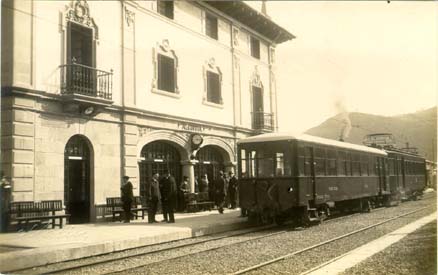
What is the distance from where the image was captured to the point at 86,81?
14.1m

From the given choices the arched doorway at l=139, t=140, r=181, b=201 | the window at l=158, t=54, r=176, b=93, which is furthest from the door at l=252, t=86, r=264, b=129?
the window at l=158, t=54, r=176, b=93

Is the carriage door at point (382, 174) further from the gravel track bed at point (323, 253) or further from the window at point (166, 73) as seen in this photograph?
the window at point (166, 73)

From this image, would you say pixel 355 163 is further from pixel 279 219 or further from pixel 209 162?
pixel 209 162

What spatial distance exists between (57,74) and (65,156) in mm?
2354

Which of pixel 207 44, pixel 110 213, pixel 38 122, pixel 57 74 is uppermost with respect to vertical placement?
pixel 207 44

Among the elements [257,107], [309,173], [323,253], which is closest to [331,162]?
[309,173]

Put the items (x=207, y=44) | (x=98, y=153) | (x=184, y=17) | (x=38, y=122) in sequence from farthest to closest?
1. (x=207, y=44)
2. (x=184, y=17)
3. (x=98, y=153)
4. (x=38, y=122)

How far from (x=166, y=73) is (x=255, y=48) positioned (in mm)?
7849

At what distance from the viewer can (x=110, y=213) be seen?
14.8 m

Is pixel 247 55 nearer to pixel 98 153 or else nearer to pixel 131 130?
pixel 131 130

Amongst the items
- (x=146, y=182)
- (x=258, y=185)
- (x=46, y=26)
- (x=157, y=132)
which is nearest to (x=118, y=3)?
(x=46, y=26)

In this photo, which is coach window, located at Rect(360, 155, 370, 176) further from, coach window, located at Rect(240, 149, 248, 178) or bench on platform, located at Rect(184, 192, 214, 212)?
bench on platform, located at Rect(184, 192, 214, 212)

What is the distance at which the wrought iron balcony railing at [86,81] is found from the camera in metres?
13.5

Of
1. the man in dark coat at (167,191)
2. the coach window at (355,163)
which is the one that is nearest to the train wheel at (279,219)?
the man in dark coat at (167,191)
